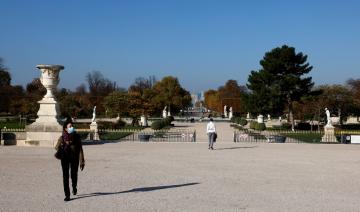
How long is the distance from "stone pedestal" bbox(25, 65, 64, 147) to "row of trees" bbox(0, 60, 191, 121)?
219 inches

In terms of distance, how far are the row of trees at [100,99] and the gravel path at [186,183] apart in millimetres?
13362

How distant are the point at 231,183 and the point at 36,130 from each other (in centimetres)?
1236

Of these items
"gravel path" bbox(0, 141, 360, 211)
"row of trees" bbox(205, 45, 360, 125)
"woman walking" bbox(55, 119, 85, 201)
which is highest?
"row of trees" bbox(205, 45, 360, 125)

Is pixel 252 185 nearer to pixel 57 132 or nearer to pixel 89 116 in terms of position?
pixel 57 132

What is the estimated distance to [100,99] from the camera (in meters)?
96.7

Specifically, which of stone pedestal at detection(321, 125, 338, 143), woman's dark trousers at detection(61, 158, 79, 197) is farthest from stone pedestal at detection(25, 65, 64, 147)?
stone pedestal at detection(321, 125, 338, 143)

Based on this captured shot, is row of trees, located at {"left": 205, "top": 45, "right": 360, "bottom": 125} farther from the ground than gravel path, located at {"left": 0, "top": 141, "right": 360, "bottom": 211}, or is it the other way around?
row of trees, located at {"left": 205, "top": 45, "right": 360, "bottom": 125}

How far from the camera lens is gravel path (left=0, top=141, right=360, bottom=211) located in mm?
8523

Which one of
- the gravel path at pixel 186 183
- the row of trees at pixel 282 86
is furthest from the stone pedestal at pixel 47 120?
the row of trees at pixel 282 86

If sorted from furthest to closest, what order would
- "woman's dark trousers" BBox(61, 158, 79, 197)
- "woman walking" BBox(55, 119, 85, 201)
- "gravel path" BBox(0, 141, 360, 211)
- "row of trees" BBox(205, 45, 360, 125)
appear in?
"row of trees" BBox(205, 45, 360, 125)
"woman walking" BBox(55, 119, 85, 201)
"woman's dark trousers" BBox(61, 158, 79, 197)
"gravel path" BBox(0, 141, 360, 211)

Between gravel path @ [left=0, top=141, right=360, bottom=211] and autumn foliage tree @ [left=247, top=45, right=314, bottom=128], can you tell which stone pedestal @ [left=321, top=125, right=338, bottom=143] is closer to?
gravel path @ [left=0, top=141, right=360, bottom=211]

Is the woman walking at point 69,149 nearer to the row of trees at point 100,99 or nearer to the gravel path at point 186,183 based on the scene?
the gravel path at point 186,183

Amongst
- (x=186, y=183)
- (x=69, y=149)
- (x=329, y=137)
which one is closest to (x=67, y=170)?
(x=69, y=149)

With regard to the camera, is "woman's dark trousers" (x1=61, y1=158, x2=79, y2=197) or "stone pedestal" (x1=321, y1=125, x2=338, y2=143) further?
"stone pedestal" (x1=321, y1=125, x2=338, y2=143)
